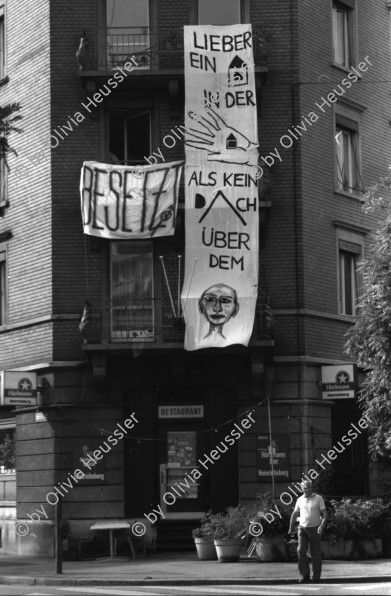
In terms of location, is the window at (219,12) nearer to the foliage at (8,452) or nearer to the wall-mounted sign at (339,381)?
the wall-mounted sign at (339,381)

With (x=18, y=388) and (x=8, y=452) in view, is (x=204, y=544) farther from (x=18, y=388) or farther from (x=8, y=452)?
(x=8, y=452)

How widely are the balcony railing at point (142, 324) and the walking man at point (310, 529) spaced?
6.53 meters

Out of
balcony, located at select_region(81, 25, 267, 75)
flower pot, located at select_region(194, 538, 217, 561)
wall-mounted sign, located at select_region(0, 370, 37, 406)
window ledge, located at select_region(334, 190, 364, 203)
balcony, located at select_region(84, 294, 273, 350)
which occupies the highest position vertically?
balcony, located at select_region(81, 25, 267, 75)

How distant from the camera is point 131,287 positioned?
2848 centimetres

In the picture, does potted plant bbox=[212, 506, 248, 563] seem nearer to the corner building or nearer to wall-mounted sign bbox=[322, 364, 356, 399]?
the corner building

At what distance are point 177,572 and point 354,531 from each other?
3.98 m

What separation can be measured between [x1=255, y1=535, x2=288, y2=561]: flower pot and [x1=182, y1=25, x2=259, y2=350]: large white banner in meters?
5.09

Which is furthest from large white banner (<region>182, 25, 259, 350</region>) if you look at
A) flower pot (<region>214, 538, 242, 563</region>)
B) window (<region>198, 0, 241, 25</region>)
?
flower pot (<region>214, 538, 242, 563</region>)

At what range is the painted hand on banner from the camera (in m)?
28.3

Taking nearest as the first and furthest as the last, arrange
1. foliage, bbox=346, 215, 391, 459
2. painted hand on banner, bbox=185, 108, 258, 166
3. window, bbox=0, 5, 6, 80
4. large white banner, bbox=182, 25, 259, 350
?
1. foliage, bbox=346, 215, 391, 459
2. large white banner, bbox=182, 25, 259, 350
3. painted hand on banner, bbox=185, 108, 258, 166
4. window, bbox=0, 5, 6, 80

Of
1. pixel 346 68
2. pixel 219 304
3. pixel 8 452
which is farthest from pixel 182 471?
pixel 346 68

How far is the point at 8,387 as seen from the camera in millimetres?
27906

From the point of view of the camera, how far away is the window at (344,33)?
3117 centimetres

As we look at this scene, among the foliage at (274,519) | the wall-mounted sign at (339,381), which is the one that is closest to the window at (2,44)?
the wall-mounted sign at (339,381)
